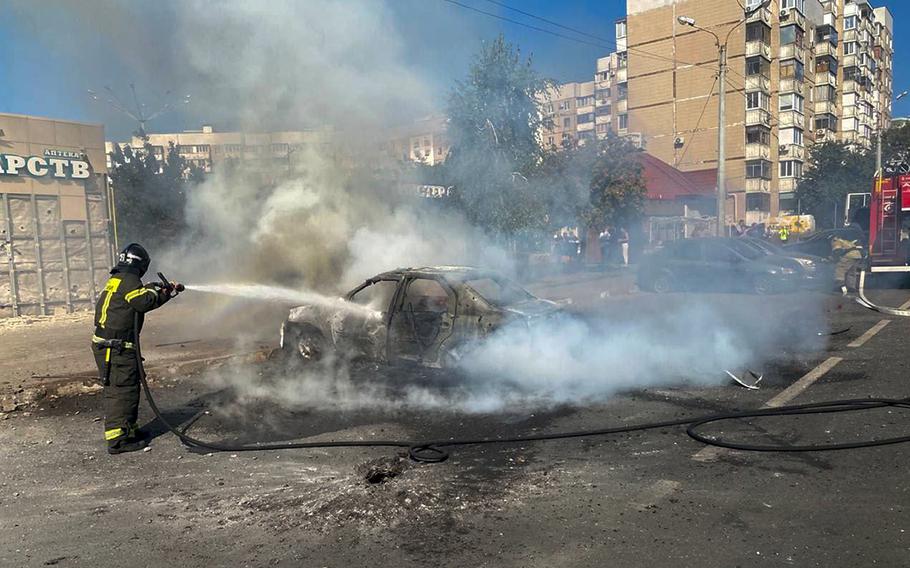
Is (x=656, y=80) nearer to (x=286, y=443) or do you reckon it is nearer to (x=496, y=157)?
(x=496, y=157)

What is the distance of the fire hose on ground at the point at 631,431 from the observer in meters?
4.59

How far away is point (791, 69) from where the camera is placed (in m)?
46.7

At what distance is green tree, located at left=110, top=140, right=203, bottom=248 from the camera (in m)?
13.1

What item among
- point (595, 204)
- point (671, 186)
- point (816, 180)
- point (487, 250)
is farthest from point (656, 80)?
point (487, 250)

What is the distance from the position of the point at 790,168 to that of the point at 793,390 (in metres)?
48.4

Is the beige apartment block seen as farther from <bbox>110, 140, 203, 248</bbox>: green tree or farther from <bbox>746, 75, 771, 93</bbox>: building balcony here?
<bbox>746, 75, 771, 93</bbox>: building balcony

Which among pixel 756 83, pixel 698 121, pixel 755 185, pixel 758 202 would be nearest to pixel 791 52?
pixel 756 83

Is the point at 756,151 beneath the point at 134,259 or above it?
above

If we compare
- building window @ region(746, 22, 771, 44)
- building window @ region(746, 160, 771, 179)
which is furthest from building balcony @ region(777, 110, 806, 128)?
building window @ region(746, 22, 771, 44)

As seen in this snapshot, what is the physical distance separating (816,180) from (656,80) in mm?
14939

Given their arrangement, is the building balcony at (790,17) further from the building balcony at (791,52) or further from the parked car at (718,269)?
the parked car at (718,269)

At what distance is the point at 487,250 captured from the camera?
531 inches

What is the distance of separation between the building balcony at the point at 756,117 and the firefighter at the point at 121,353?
156ft

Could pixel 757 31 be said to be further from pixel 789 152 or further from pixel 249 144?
pixel 249 144
